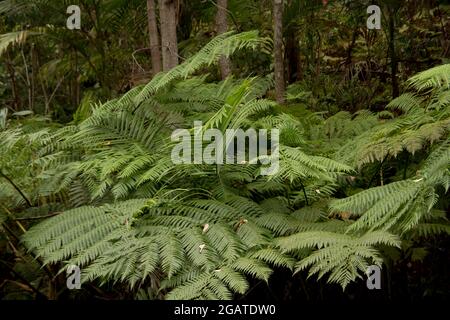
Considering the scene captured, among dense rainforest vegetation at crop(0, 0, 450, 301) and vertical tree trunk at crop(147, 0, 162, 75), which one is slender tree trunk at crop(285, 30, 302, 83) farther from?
vertical tree trunk at crop(147, 0, 162, 75)

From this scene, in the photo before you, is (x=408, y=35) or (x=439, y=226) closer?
(x=439, y=226)

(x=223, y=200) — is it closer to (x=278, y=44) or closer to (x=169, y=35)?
(x=169, y=35)

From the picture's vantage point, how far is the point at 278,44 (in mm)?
3713

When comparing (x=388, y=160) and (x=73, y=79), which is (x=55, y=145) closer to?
(x=388, y=160)

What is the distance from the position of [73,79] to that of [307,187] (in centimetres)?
372

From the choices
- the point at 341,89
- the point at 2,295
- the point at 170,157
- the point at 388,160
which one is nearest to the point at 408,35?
the point at 341,89

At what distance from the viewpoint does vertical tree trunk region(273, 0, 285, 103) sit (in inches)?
144

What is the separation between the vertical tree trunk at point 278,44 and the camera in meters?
3.65

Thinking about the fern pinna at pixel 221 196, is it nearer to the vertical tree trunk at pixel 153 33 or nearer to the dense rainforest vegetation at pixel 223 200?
the dense rainforest vegetation at pixel 223 200

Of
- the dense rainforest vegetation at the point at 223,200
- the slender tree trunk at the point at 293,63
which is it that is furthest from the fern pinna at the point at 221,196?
the slender tree trunk at the point at 293,63

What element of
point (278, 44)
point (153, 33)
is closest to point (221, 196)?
point (278, 44)

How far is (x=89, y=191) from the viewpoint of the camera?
2.81 meters

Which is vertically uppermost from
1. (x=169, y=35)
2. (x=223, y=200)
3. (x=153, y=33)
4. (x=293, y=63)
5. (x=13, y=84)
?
(x=293, y=63)

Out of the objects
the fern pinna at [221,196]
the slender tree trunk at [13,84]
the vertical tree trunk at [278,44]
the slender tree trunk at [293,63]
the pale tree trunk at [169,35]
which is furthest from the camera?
the slender tree trunk at [13,84]
